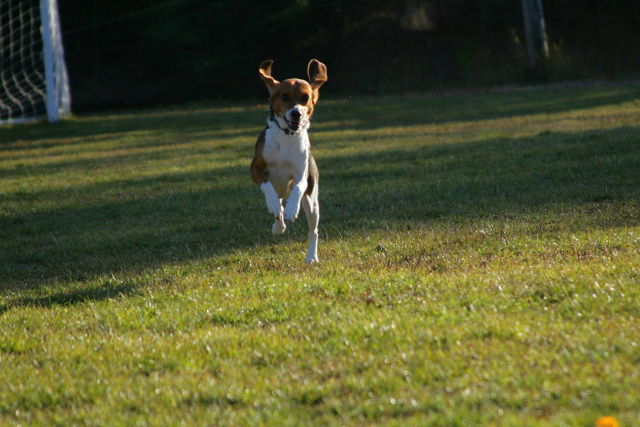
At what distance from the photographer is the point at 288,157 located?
6195mm

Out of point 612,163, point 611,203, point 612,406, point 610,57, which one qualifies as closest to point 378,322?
point 612,406

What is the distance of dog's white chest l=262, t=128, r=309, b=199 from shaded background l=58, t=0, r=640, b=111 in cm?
2173

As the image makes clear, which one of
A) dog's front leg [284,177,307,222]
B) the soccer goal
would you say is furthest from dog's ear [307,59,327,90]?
the soccer goal

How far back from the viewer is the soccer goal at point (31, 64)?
20.5 meters

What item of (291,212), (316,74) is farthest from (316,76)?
(291,212)

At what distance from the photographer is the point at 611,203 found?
7.50 metres

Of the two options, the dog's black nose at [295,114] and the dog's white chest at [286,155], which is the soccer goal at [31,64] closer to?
the dog's white chest at [286,155]

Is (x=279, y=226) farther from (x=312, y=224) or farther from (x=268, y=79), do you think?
(x=268, y=79)

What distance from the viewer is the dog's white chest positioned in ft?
20.2

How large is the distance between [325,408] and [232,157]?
1026 centimetres

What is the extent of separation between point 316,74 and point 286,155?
1001mm

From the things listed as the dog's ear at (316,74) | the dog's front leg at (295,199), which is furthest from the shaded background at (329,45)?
the dog's front leg at (295,199)

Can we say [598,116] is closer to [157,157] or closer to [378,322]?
[157,157]

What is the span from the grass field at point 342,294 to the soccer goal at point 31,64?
9557mm
